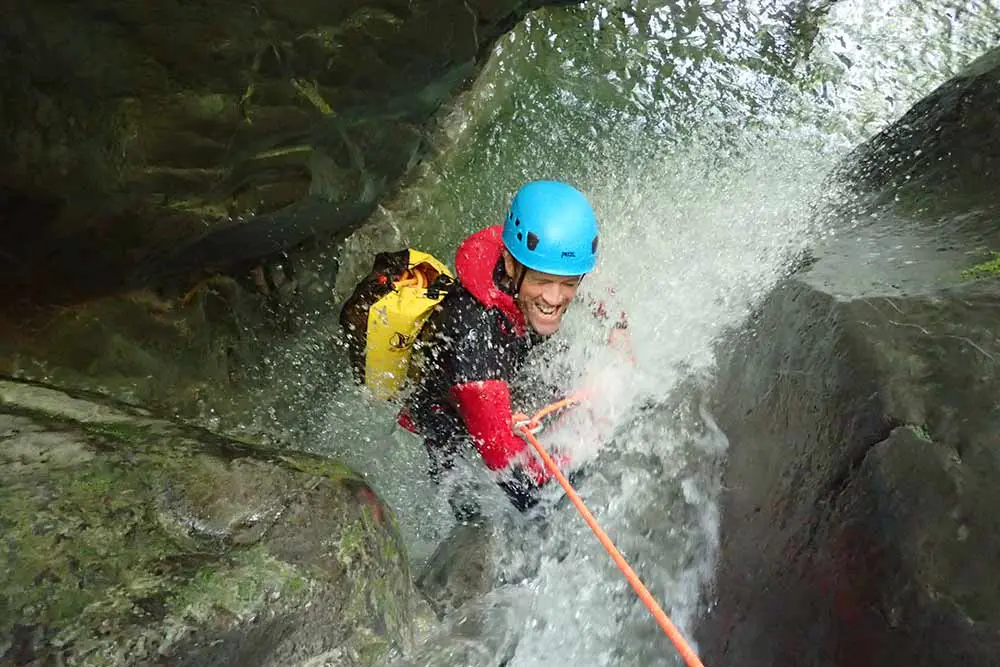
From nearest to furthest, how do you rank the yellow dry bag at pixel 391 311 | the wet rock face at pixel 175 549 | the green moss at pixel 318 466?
the wet rock face at pixel 175 549 → the green moss at pixel 318 466 → the yellow dry bag at pixel 391 311

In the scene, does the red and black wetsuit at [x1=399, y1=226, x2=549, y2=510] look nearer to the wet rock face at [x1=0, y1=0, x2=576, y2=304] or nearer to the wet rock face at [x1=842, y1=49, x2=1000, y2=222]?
the wet rock face at [x1=0, y1=0, x2=576, y2=304]

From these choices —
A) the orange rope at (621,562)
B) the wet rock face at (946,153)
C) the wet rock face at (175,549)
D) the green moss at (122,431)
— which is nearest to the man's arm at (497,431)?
the orange rope at (621,562)

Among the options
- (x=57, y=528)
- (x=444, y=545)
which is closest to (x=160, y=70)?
(x=57, y=528)

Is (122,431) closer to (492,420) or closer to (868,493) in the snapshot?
(492,420)

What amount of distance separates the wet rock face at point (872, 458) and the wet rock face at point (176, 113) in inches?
104

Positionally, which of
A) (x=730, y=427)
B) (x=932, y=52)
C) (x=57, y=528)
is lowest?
(x=730, y=427)

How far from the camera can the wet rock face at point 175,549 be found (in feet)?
6.81

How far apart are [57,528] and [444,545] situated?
88.3 inches

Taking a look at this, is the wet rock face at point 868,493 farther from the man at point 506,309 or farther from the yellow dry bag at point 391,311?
the yellow dry bag at point 391,311

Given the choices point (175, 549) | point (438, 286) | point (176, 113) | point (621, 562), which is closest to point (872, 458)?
point (621, 562)

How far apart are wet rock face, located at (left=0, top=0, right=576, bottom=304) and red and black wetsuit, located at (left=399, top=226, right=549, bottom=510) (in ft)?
4.20

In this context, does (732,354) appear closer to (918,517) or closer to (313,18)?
(918,517)

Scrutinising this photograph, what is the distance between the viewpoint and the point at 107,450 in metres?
2.50

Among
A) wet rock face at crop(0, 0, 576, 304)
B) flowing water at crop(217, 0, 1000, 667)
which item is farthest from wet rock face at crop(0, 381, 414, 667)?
wet rock face at crop(0, 0, 576, 304)
